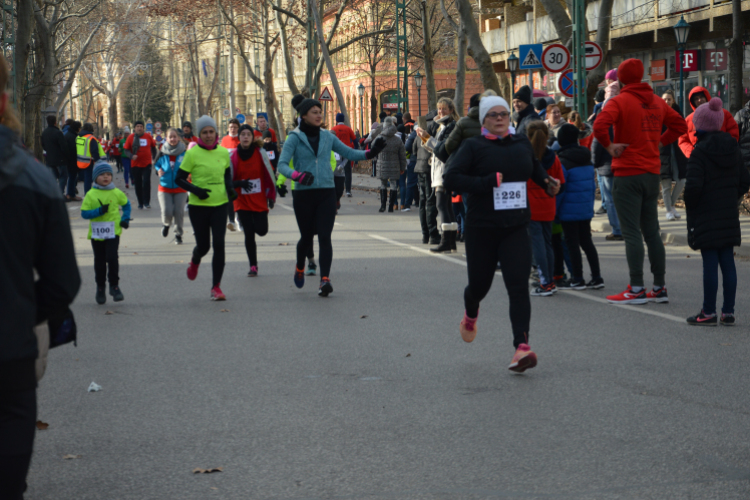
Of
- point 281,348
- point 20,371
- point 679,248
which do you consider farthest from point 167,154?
point 20,371

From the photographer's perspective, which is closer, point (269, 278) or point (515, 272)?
point (515, 272)

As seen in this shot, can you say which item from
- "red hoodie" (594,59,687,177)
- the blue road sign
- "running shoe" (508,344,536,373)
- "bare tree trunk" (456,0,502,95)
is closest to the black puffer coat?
"red hoodie" (594,59,687,177)

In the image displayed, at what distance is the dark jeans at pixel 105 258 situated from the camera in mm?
10164

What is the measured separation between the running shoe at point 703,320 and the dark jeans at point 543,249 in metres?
1.90

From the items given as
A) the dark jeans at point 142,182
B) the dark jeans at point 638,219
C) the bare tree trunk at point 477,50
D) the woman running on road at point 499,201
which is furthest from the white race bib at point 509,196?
the bare tree trunk at point 477,50

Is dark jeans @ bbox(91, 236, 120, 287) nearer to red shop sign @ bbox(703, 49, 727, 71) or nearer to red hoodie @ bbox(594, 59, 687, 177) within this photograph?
red hoodie @ bbox(594, 59, 687, 177)

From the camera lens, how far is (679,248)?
47.0 feet

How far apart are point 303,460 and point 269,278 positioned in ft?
23.3

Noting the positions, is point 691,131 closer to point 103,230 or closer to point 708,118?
point 708,118

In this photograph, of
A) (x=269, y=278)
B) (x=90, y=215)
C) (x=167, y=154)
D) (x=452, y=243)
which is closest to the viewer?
(x=90, y=215)

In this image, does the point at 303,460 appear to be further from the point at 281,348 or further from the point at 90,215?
the point at 90,215

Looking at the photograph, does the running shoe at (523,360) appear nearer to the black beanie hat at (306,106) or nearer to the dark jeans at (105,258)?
the black beanie hat at (306,106)

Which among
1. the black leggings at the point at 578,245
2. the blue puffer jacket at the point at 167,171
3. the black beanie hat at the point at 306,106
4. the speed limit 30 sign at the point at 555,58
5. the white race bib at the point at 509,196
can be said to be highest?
the speed limit 30 sign at the point at 555,58

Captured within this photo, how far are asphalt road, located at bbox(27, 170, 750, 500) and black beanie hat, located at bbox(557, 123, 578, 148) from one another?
1.49 m
